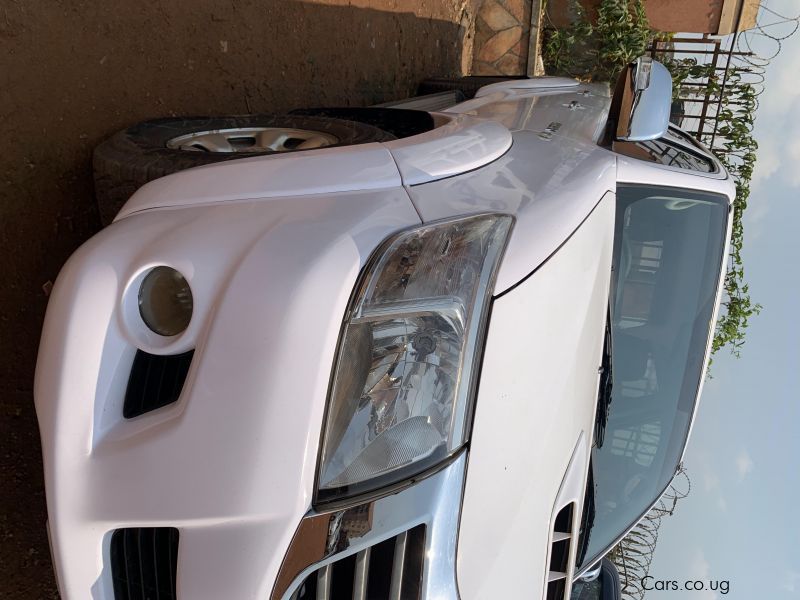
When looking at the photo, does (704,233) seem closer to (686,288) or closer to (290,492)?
(686,288)

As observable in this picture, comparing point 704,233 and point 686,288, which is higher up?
point 704,233

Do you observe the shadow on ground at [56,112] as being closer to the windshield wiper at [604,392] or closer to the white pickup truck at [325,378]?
the white pickup truck at [325,378]

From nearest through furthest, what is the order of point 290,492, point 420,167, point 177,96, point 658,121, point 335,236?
point 290,492
point 335,236
point 420,167
point 658,121
point 177,96

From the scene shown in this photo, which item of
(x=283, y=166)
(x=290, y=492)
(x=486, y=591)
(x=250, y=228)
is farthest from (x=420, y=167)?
(x=486, y=591)

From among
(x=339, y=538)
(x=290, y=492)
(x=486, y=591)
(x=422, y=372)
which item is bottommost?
(x=486, y=591)

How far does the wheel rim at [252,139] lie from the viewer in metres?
2.49

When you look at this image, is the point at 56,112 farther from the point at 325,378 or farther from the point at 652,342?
the point at 652,342

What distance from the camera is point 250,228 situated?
147cm

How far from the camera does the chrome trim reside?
137cm

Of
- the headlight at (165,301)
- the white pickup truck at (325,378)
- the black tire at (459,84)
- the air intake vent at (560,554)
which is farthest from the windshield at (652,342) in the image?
the black tire at (459,84)

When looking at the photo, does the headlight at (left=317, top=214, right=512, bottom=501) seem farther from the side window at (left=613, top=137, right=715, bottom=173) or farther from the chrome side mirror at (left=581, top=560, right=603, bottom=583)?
the chrome side mirror at (left=581, top=560, right=603, bottom=583)

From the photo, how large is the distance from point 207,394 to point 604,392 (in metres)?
1.43

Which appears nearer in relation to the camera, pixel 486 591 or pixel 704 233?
pixel 486 591

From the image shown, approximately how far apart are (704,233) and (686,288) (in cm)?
22
